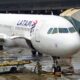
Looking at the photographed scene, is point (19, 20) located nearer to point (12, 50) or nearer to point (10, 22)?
point (10, 22)

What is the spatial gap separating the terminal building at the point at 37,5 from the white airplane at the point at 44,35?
38.3 m

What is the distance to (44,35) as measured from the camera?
21984 millimetres

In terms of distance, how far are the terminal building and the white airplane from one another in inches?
1507

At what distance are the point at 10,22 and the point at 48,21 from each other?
5.42 metres

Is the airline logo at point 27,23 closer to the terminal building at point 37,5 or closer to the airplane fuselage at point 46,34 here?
the airplane fuselage at point 46,34

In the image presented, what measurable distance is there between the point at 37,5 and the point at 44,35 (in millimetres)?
45331

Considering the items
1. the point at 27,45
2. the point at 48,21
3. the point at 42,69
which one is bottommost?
the point at 42,69

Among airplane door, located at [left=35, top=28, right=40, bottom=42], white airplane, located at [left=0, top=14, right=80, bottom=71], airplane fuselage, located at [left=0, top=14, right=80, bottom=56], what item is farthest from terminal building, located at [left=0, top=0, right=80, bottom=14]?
airplane door, located at [left=35, top=28, right=40, bottom=42]

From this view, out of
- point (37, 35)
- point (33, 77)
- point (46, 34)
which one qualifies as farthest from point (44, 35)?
point (33, 77)

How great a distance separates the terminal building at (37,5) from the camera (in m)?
65.1

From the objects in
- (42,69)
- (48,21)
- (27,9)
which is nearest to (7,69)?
Result: (42,69)

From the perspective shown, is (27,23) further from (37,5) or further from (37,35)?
(37,5)

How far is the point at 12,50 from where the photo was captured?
35094 mm

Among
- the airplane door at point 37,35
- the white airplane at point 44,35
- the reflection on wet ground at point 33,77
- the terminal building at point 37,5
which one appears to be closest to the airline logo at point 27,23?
the white airplane at point 44,35
